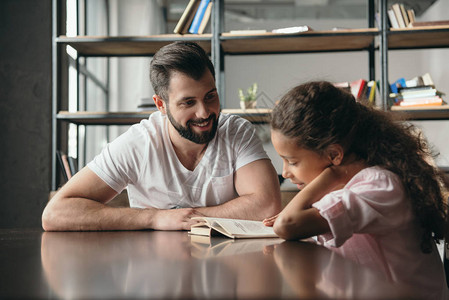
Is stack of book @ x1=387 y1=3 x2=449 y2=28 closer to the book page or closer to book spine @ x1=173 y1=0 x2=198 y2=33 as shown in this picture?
book spine @ x1=173 y1=0 x2=198 y2=33

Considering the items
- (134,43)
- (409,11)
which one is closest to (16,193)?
(134,43)

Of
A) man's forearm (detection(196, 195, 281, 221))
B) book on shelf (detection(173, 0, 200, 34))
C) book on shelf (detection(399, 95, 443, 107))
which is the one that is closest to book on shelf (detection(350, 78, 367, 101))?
book on shelf (detection(399, 95, 443, 107))

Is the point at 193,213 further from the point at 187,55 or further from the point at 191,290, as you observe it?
the point at 191,290

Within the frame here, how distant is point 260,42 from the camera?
2.81 metres

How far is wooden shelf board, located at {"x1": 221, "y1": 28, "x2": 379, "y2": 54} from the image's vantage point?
2.69 metres

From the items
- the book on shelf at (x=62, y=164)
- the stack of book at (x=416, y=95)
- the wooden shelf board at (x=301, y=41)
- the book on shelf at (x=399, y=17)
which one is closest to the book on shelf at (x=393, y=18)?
the book on shelf at (x=399, y=17)

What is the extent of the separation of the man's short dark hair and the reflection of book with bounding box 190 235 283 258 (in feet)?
2.25

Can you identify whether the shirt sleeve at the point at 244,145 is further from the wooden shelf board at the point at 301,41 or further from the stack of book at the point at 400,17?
the stack of book at the point at 400,17

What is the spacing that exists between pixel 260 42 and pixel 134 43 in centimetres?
78

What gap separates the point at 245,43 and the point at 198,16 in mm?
325

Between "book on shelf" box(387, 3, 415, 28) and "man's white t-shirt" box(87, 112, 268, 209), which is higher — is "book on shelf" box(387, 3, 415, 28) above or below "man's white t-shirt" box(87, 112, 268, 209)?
above

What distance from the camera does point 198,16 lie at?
2.75m

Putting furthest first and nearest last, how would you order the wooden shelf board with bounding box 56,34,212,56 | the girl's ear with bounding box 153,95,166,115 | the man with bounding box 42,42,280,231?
the wooden shelf board with bounding box 56,34,212,56 < the girl's ear with bounding box 153,95,166,115 < the man with bounding box 42,42,280,231

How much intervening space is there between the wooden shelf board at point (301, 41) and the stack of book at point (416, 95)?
1.20 feet
